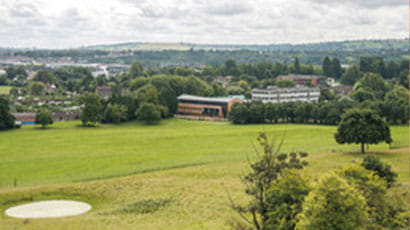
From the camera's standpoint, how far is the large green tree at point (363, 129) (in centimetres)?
6281

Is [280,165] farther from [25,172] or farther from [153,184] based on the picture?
[25,172]

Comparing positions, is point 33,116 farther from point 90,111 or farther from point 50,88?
point 50,88

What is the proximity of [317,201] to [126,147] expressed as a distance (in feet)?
170

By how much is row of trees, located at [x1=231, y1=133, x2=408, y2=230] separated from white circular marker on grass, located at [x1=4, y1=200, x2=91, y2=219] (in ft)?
58.4

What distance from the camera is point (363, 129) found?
6297cm

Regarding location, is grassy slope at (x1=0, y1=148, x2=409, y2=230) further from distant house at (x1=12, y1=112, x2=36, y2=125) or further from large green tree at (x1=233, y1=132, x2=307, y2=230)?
distant house at (x1=12, y1=112, x2=36, y2=125)

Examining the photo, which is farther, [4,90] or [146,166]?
[4,90]

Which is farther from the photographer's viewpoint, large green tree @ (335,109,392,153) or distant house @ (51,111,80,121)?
distant house @ (51,111,80,121)

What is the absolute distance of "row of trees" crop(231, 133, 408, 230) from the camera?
2475 cm

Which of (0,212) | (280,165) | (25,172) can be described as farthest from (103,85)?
(280,165)

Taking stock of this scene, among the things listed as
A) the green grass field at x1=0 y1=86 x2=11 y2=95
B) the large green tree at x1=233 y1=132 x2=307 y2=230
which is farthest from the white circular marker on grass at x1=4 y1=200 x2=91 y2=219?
the green grass field at x1=0 y1=86 x2=11 y2=95

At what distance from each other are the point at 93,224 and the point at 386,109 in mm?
74578

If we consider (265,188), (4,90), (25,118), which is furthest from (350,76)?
(265,188)

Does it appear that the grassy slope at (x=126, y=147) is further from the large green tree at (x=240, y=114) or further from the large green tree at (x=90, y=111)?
the large green tree at (x=240, y=114)
